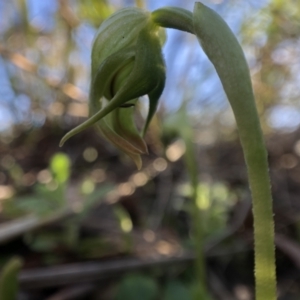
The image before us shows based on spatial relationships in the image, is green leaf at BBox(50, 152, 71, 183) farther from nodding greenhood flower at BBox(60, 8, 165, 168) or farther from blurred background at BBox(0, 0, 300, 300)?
nodding greenhood flower at BBox(60, 8, 165, 168)

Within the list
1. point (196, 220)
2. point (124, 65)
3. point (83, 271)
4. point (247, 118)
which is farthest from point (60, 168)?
point (247, 118)

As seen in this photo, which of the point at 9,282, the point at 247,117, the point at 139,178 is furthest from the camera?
the point at 139,178

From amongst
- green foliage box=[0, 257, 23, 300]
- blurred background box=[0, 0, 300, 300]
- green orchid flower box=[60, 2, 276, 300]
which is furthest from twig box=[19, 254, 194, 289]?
green orchid flower box=[60, 2, 276, 300]

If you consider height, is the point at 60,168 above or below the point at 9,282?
above

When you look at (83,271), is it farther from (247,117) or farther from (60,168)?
(247,117)

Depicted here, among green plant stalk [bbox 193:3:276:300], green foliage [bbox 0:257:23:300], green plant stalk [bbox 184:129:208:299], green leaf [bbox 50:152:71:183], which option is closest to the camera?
green plant stalk [bbox 193:3:276:300]

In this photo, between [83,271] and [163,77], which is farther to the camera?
[83,271]

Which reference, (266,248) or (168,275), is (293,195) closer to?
(168,275)
